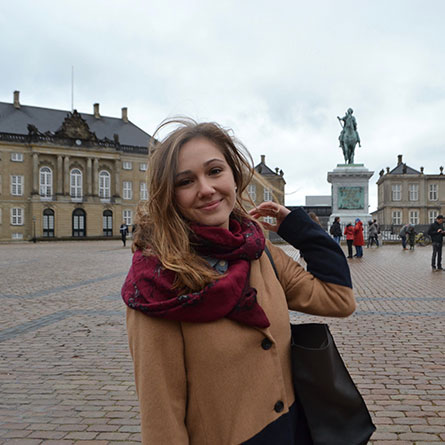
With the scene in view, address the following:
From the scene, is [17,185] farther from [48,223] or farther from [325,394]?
[325,394]

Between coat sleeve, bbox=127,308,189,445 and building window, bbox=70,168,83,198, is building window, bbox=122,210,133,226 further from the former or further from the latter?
coat sleeve, bbox=127,308,189,445

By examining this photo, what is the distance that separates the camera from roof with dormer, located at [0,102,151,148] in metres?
58.2

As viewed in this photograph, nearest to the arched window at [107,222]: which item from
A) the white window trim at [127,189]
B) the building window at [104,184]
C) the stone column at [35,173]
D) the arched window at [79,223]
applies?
the building window at [104,184]

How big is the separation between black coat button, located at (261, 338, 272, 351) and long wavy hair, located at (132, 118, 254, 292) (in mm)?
296

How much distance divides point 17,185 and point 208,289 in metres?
61.1

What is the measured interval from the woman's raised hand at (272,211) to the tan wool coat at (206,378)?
0.44 meters

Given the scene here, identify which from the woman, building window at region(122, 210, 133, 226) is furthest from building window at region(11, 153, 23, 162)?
the woman

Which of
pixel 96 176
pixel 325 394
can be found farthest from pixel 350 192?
pixel 96 176

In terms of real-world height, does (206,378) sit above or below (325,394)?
above

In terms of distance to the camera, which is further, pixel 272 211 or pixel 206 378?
pixel 272 211

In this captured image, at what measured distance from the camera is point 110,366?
16.0 ft

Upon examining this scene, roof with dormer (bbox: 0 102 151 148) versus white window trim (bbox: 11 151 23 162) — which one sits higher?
roof with dormer (bbox: 0 102 151 148)

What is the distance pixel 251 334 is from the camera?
1.56 metres

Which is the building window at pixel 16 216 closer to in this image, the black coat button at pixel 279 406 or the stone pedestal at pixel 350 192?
the stone pedestal at pixel 350 192
